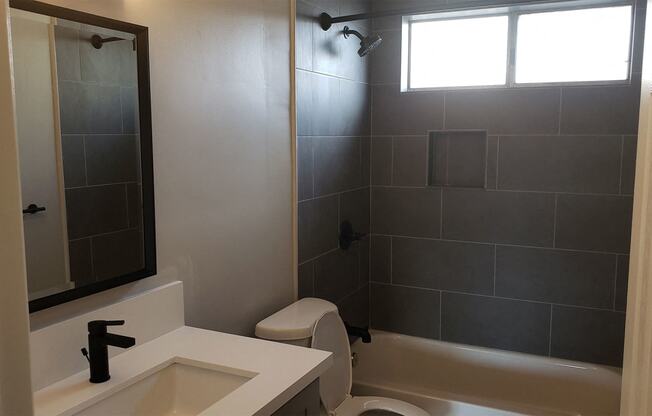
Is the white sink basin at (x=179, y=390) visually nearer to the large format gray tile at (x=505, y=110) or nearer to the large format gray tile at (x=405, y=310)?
the large format gray tile at (x=405, y=310)

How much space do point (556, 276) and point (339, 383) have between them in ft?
4.66

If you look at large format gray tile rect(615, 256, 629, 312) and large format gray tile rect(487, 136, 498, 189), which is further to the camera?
large format gray tile rect(487, 136, 498, 189)

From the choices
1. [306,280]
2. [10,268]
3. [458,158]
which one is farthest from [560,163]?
[10,268]

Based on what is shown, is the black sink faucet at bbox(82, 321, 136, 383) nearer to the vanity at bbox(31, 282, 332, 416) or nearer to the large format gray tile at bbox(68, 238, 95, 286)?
the vanity at bbox(31, 282, 332, 416)

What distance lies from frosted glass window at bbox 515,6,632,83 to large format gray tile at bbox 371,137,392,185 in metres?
0.84

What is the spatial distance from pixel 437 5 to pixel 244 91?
1.50 metres

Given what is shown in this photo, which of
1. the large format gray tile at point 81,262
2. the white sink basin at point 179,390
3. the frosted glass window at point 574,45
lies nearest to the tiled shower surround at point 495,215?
the frosted glass window at point 574,45

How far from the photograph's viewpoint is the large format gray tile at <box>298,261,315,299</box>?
8.95 ft

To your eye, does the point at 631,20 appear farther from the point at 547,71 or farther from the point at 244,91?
the point at 244,91

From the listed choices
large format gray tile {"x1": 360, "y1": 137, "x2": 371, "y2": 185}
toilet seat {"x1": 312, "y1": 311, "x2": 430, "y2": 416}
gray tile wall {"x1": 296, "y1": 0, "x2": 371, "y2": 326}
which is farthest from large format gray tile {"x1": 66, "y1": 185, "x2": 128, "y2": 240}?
large format gray tile {"x1": 360, "y1": 137, "x2": 371, "y2": 185}

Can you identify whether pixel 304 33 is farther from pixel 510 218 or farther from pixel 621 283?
pixel 621 283

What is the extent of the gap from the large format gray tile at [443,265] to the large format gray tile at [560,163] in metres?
0.46

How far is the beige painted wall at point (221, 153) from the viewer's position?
5.94 ft

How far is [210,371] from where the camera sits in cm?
166
